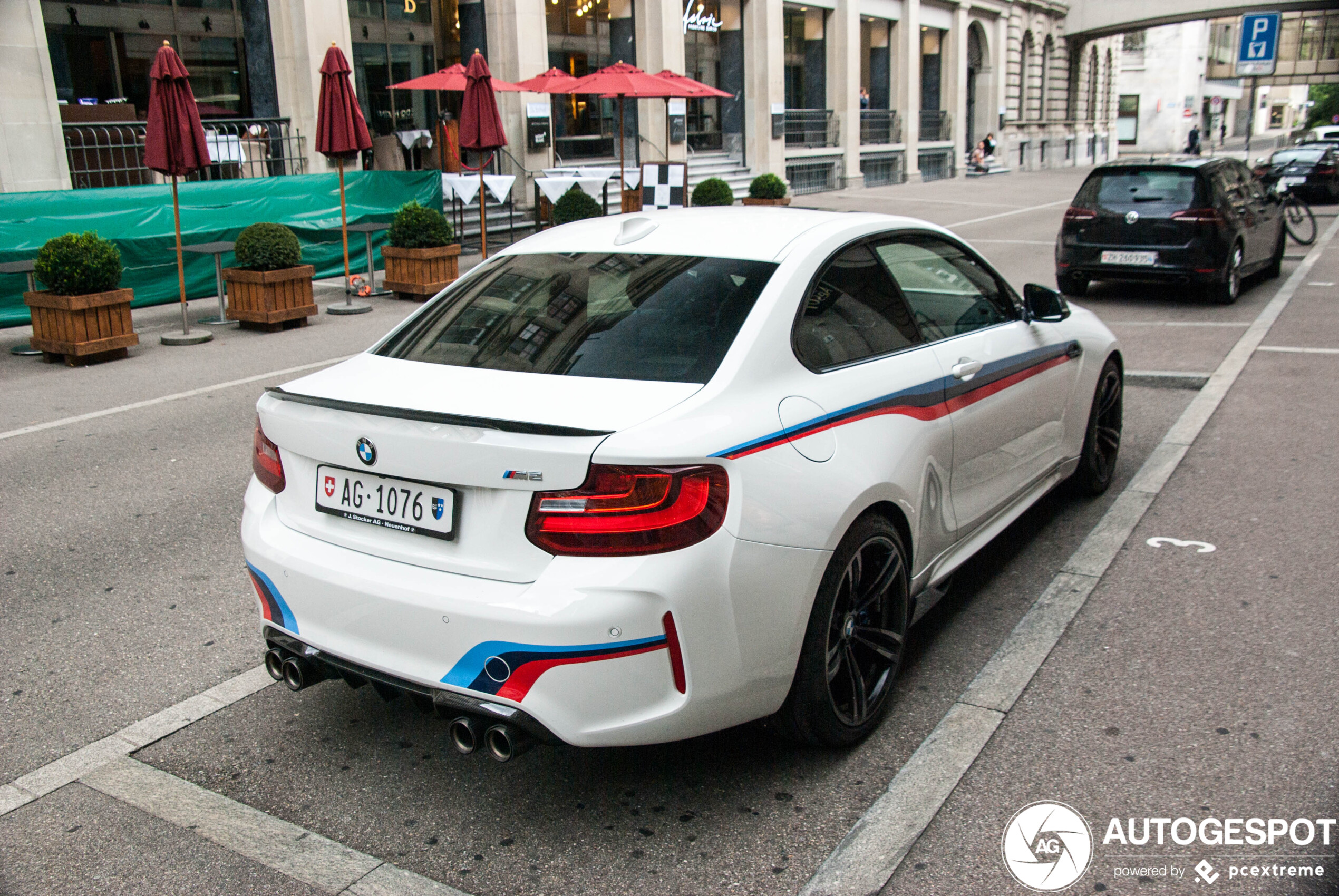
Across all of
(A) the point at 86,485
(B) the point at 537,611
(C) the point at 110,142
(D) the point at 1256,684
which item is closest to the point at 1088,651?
(D) the point at 1256,684

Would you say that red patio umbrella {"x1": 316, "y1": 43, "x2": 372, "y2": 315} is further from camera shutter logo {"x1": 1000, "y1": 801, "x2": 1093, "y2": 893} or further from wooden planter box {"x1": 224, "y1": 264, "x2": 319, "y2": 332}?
camera shutter logo {"x1": 1000, "y1": 801, "x2": 1093, "y2": 893}

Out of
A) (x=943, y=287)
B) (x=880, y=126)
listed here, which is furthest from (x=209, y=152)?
(x=880, y=126)

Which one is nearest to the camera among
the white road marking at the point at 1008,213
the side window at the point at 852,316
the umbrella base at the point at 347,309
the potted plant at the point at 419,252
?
the side window at the point at 852,316

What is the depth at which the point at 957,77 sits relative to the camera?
43.9 meters

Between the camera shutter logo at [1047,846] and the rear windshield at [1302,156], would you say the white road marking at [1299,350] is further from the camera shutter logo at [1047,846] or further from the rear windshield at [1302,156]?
the rear windshield at [1302,156]

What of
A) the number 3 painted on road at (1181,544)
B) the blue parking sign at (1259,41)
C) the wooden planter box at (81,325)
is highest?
the blue parking sign at (1259,41)

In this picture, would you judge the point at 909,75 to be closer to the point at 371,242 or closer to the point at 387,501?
the point at 371,242

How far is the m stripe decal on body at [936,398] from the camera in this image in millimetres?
3045

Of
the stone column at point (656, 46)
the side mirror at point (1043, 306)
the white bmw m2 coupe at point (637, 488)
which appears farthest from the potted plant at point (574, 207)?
the white bmw m2 coupe at point (637, 488)

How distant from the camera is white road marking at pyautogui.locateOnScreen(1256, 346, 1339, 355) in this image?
9844 mm

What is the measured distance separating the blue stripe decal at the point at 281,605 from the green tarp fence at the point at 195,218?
10.6m

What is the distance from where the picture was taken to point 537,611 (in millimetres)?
2711

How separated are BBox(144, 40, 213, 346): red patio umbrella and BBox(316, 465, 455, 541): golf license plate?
29.6ft

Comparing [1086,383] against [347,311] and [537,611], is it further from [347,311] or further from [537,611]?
[347,311]
